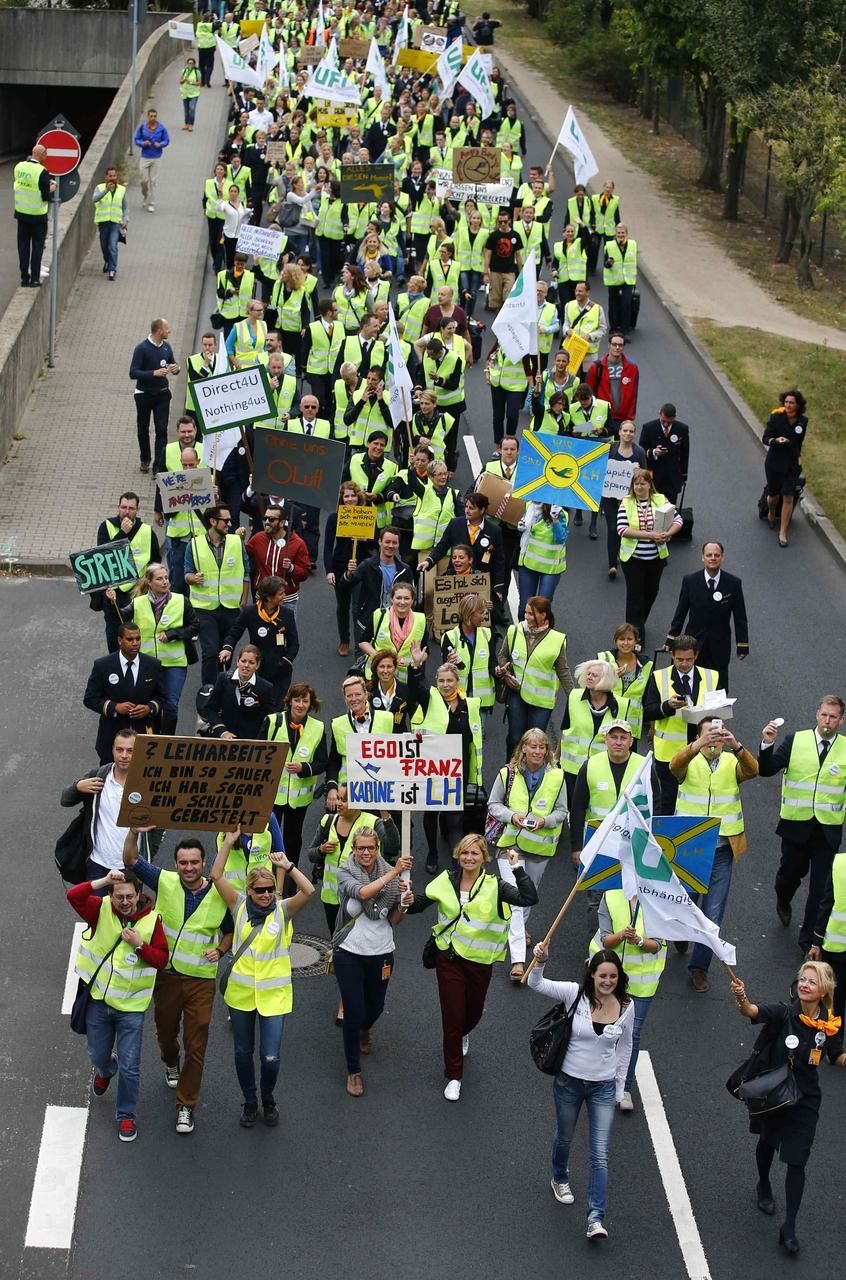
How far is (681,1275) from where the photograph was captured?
10180 millimetres

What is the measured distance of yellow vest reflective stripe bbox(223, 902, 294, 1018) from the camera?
10.8 metres

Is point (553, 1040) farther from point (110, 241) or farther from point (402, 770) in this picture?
point (110, 241)

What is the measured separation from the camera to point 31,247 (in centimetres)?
2533

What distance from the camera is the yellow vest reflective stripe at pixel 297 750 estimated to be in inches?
508

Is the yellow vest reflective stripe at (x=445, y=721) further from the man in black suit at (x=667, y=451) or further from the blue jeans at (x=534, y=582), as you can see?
the man in black suit at (x=667, y=451)

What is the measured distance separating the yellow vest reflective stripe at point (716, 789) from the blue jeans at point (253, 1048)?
3329mm

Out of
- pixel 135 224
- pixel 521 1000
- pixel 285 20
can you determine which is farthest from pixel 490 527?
pixel 285 20

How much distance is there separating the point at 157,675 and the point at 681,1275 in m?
5.88

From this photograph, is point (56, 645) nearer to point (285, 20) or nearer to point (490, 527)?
point (490, 527)

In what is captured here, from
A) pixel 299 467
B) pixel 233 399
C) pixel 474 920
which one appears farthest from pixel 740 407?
pixel 474 920

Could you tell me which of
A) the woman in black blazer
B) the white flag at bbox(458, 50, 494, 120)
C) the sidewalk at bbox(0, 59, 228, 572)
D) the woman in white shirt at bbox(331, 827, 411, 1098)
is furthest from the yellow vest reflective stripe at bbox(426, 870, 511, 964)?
the white flag at bbox(458, 50, 494, 120)

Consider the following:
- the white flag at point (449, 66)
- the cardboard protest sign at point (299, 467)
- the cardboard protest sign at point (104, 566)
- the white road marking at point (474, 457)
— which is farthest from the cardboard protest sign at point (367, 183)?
the cardboard protest sign at point (104, 566)

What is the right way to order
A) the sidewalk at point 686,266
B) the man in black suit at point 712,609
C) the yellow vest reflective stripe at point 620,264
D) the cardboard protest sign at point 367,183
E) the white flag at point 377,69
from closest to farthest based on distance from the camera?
the man in black suit at point 712,609, the cardboard protest sign at point 367,183, the yellow vest reflective stripe at point 620,264, the sidewalk at point 686,266, the white flag at point 377,69

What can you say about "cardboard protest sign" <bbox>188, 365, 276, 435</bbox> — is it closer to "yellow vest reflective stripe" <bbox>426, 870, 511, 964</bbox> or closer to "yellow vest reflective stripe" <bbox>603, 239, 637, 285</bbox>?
"yellow vest reflective stripe" <bbox>426, 870, 511, 964</bbox>
